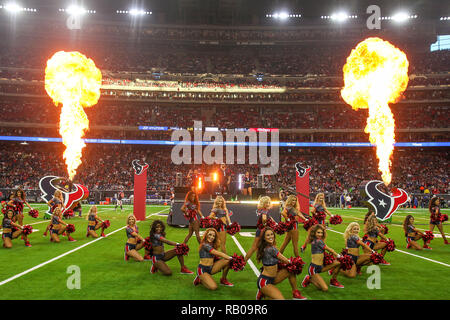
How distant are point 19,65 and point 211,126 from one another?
96.1 ft

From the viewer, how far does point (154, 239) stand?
757cm

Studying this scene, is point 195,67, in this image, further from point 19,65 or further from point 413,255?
point 413,255

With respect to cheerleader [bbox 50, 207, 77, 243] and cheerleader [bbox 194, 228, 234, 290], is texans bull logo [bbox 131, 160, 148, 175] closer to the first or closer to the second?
cheerleader [bbox 50, 207, 77, 243]

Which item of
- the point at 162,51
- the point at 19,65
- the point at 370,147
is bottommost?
the point at 370,147

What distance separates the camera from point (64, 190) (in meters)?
18.6

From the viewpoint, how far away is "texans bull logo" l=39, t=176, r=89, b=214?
18.5m

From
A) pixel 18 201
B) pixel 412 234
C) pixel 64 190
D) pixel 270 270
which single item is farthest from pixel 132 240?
pixel 64 190

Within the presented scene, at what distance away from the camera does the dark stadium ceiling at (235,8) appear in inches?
1916

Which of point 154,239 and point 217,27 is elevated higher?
point 217,27

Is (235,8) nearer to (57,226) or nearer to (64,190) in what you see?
(64,190)

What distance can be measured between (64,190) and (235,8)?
4074cm

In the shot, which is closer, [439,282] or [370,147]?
[439,282]

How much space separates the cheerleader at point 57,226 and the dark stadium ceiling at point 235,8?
141ft
